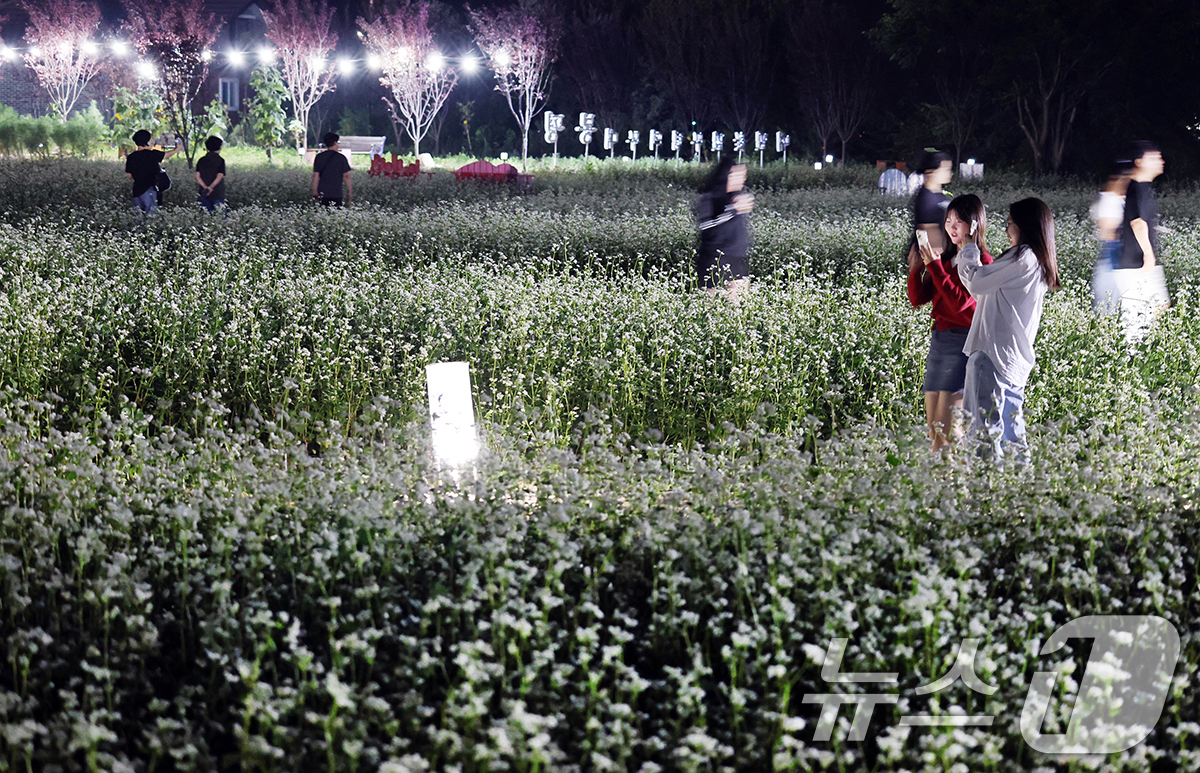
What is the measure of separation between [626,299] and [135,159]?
907 cm

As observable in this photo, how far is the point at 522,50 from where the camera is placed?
48.4 meters

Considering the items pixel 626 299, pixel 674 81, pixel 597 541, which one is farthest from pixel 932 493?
pixel 674 81

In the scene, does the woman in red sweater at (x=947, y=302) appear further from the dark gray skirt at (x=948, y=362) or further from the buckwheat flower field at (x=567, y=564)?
the buckwheat flower field at (x=567, y=564)

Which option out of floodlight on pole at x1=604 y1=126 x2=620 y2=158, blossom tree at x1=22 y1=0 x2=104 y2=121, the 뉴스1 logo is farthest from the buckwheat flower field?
blossom tree at x1=22 y1=0 x2=104 y2=121

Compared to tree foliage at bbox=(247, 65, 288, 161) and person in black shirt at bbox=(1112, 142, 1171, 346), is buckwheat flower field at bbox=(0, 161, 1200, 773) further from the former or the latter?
tree foliage at bbox=(247, 65, 288, 161)

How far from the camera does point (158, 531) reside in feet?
13.6

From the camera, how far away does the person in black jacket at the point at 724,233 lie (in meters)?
9.38

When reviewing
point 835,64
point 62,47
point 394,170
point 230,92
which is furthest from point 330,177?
point 230,92

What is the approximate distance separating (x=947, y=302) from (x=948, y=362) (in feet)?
1.15

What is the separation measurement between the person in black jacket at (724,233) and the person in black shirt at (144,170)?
8.25 m

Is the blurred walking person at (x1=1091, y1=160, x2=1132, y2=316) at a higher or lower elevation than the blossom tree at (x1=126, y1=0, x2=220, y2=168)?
lower

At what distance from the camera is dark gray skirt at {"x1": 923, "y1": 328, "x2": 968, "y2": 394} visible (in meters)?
6.11

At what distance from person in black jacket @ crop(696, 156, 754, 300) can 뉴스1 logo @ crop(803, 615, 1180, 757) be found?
5978 millimetres

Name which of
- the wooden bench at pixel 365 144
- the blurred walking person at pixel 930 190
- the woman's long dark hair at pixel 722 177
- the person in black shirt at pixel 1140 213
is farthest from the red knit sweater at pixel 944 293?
the wooden bench at pixel 365 144
